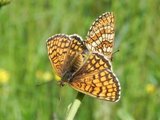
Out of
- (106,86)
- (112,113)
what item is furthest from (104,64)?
(112,113)

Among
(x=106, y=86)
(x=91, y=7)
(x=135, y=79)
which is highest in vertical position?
(x=106, y=86)

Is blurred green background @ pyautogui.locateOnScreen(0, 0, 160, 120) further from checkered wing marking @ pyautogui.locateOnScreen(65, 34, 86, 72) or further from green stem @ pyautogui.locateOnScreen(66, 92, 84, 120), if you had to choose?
green stem @ pyautogui.locateOnScreen(66, 92, 84, 120)

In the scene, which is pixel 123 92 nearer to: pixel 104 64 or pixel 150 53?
pixel 150 53

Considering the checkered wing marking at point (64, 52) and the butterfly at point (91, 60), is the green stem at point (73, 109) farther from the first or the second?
the checkered wing marking at point (64, 52)

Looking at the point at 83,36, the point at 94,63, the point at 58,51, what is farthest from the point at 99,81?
the point at 83,36

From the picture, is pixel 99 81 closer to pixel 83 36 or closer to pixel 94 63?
pixel 94 63

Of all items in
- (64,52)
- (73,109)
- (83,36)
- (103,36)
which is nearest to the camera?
(73,109)

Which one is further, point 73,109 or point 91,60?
point 91,60
